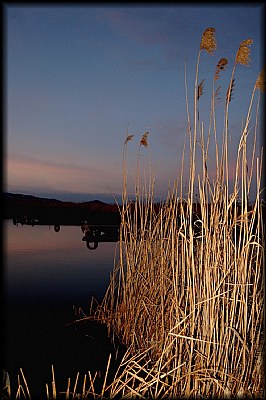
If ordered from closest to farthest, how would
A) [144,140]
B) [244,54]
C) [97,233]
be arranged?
[244,54] < [144,140] < [97,233]

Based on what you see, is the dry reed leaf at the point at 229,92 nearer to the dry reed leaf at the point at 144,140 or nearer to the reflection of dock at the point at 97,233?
the dry reed leaf at the point at 144,140

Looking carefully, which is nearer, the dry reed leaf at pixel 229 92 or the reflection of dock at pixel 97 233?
the dry reed leaf at pixel 229 92

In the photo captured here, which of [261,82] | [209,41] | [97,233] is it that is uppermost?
[209,41]

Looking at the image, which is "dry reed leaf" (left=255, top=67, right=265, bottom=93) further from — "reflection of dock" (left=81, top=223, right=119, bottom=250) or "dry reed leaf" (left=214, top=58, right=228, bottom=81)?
"reflection of dock" (left=81, top=223, right=119, bottom=250)

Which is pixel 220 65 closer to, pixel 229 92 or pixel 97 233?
pixel 229 92

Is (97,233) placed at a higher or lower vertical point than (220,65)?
lower

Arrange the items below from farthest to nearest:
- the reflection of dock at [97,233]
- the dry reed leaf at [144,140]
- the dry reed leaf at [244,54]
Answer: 1. the reflection of dock at [97,233]
2. the dry reed leaf at [144,140]
3. the dry reed leaf at [244,54]

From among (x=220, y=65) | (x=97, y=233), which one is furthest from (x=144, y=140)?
(x=97, y=233)

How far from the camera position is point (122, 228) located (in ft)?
9.18

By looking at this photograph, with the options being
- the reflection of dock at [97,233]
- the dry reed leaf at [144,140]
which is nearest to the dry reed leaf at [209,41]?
the dry reed leaf at [144,140]

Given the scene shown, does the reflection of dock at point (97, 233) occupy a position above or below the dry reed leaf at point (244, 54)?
below

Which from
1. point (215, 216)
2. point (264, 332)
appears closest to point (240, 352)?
point (264, 332)

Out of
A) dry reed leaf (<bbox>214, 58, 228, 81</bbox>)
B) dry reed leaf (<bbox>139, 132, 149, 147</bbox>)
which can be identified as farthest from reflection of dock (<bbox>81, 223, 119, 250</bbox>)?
dry reed leaf (<bbox>214, 58, 228, 81</bbox>)

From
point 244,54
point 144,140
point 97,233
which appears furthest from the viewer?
point 97,233
